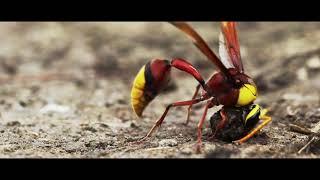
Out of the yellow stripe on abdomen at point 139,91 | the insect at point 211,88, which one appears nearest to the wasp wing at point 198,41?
the insect at point 211,88

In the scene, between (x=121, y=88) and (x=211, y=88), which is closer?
(x=211, y=88)

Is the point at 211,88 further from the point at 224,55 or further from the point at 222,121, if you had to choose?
the point at 224,55

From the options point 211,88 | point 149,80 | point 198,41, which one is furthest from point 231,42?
point 149,80

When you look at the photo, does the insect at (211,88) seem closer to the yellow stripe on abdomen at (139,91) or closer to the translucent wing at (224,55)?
the yellow stripe on abdomen at (139,91)

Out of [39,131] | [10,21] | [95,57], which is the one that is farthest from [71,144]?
[10,21]

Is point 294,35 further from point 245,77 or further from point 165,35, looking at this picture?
point 245,77
